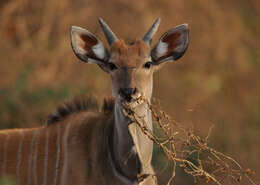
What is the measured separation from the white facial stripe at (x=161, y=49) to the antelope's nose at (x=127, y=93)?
0.47 metres

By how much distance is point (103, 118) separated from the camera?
3090mm

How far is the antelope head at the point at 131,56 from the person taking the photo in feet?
8.86

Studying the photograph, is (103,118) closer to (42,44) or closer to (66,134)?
(66,134)

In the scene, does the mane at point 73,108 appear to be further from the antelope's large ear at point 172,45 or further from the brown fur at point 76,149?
the antelope's large ear at point 172,45

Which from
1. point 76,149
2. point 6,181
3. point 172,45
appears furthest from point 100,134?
point 172,45

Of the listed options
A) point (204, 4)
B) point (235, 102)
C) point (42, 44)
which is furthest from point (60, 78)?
point (204, 4)

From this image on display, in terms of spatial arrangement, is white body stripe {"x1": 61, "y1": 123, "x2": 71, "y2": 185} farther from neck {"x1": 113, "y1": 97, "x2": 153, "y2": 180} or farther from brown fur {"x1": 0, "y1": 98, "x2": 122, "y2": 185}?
neck {"x1": 113, "y1": 97, "x2": 153, "y2": 180}

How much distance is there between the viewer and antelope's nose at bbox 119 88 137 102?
2604mm

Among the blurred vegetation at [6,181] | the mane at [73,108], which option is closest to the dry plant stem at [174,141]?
the mane at [73,108]

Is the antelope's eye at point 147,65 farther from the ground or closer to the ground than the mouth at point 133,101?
farther from the ground

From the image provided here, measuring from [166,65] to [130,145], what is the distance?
4757 mm

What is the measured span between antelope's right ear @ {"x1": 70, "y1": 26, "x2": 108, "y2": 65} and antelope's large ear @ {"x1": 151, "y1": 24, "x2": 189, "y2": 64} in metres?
0.34

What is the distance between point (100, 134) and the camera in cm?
299

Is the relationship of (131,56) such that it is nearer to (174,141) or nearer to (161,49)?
(161,49)
